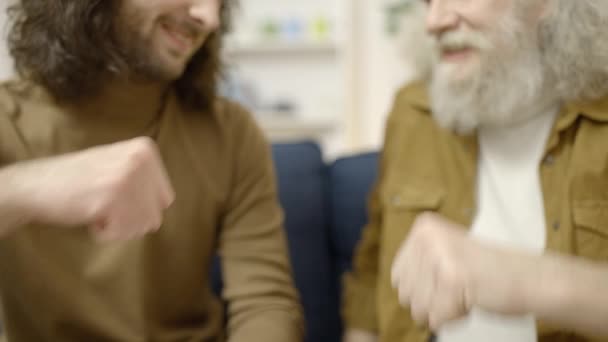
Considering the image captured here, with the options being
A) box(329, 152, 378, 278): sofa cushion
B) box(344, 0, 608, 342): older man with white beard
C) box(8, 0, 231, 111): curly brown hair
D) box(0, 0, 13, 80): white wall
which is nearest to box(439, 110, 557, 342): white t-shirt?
box(344, 0, 608, 342): older man with white beard

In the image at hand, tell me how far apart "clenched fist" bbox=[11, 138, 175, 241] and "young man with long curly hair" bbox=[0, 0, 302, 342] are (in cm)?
15

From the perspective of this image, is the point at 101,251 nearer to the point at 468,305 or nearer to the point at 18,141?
the point at 18,141

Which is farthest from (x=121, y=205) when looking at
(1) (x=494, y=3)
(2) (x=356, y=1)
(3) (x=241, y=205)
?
(2) (x=356, y=1)

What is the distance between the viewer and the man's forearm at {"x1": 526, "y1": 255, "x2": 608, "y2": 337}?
67cm

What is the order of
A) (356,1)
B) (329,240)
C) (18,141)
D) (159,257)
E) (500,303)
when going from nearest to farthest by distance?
(500,303)
(18,141)
(159,257)
(329,240)
(356,1)

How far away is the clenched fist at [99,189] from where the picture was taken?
0.69 m

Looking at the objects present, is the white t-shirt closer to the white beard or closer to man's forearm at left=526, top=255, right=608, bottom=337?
the white beard

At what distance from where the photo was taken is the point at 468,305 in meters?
0.67

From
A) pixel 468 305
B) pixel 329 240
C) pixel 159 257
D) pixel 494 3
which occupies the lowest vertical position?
pixel 329 240

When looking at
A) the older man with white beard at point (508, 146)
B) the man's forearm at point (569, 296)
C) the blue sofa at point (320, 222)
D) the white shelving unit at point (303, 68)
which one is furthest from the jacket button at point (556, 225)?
the white shelving unit at point (303, 68)

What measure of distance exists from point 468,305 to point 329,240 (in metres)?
0.92

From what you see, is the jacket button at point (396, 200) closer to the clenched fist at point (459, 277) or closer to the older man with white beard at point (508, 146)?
the older man with white beard at point (508, 146)

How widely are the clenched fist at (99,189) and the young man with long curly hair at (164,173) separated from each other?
0.15 metres

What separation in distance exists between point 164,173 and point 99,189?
0.25 metres
